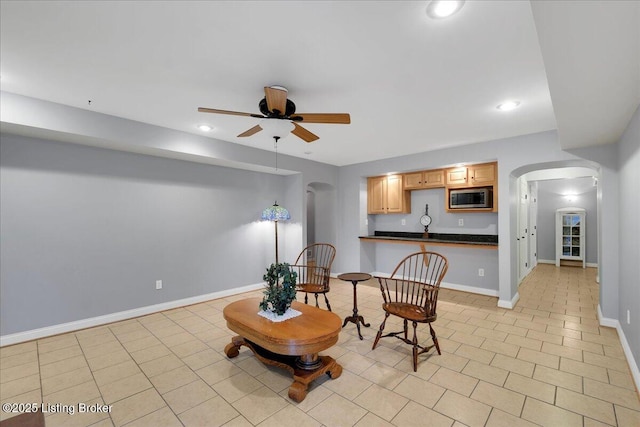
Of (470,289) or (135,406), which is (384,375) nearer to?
(135,406)

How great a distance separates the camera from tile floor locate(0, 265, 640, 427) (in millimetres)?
1942

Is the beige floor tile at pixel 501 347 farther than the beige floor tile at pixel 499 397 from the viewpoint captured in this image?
Yes

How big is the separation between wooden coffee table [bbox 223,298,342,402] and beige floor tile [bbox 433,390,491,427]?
833mm

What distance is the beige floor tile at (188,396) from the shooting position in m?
2.06

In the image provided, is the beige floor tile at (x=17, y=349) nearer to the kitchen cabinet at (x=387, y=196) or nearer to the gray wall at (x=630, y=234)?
the kitchen cabinet at (x=387, y=196)

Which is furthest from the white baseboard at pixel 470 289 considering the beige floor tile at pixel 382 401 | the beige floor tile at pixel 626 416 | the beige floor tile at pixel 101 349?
the beige floor tile at pixel 101 349

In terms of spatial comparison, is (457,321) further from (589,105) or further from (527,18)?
(527,18)

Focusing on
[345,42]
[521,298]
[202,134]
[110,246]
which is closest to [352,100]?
[345,42]

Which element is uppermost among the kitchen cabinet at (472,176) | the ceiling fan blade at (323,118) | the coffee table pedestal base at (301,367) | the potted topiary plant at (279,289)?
the ceiling fan blade at (323,118)

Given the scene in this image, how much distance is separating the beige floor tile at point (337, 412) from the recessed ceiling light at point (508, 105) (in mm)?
3126

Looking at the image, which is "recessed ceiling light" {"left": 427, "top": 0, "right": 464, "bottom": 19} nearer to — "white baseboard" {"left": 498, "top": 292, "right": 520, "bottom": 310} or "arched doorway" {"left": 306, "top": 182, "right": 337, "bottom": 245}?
"white baseboard" {"left": 498, "top": 292, "right": 520, "bottom": 310}

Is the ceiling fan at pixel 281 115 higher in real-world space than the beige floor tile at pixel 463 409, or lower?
higher

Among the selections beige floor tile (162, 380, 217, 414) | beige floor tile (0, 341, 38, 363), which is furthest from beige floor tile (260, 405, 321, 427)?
beige floor tile (0, 341, 38, 363)

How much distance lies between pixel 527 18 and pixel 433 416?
259 cm
